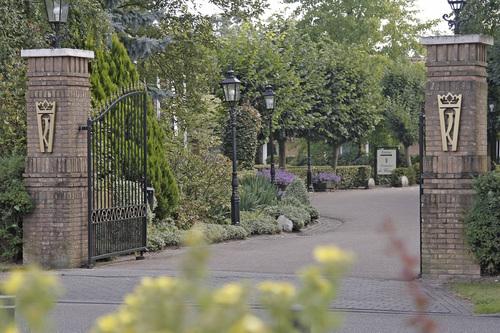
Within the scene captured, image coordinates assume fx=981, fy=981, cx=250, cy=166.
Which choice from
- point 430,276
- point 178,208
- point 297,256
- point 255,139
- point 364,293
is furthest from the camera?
point 255,139

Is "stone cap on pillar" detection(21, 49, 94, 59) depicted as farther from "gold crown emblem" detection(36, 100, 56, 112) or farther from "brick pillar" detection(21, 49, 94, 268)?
"gold crown emblem" detection(36, 100, 56, 112)

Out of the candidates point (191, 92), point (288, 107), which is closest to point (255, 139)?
point (288, 107)

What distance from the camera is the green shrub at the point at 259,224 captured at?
72.3 feet

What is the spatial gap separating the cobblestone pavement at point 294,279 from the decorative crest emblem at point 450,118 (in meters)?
1.66

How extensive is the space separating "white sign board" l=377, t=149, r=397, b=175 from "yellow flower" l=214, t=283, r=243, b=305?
152 feet

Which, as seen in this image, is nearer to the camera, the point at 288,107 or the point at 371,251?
the point at 371,251

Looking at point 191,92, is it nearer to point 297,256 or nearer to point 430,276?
point 297,256

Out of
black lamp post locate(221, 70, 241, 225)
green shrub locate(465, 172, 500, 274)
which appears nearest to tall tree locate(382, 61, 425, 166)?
black lamp post locate(221, 70, 241, 225)

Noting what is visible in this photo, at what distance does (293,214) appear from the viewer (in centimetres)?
2434

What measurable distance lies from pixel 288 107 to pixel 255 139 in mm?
5642

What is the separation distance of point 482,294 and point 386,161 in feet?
122

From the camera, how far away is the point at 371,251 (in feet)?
58.4

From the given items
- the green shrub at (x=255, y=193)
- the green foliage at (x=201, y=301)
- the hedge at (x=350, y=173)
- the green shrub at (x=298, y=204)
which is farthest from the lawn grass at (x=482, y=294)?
the hedge at (x=350, y=173)

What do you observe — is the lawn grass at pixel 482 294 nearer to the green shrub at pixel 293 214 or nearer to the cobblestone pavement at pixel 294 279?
the cobblestone pavement at pixel 294 279
